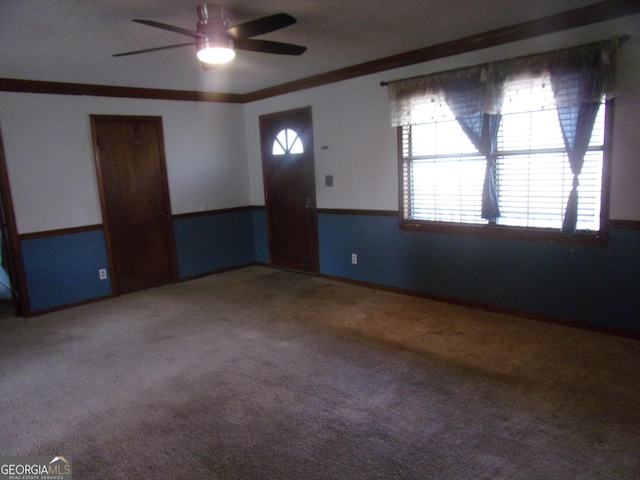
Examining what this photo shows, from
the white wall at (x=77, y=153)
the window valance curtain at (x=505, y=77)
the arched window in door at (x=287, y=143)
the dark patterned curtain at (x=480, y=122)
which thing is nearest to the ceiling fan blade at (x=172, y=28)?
the window valance curtain at (x=505, y=77)

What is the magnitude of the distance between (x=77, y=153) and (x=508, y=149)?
427 centimetres

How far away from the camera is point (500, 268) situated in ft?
12.6

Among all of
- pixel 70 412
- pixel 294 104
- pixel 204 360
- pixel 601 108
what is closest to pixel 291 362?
pixel 204 360

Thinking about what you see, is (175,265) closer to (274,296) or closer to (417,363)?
(274,296)

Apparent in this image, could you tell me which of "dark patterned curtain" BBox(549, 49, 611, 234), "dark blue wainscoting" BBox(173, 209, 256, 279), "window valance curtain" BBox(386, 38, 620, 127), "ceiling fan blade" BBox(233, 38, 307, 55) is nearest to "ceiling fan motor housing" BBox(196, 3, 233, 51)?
"ceiling fan blade" BBox(233, 38, 307, 55)

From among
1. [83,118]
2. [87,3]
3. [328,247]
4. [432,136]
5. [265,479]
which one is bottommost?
[265,479]

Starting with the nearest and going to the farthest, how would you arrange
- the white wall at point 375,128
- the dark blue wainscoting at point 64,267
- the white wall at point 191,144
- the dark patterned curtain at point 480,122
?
the white wall at point 375,128 < the dark patterned curtain at point 480,122 < the white wall at point 191,144 < the dark blue wainscoting at point 64,267

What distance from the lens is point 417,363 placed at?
10.0 ft

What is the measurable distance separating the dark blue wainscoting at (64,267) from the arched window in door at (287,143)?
2331 mm

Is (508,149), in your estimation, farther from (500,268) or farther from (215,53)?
(215,53)

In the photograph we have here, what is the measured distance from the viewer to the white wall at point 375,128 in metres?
3.06

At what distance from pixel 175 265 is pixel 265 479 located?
395 centimetres

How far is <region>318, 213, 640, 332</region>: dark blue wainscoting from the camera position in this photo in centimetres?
325

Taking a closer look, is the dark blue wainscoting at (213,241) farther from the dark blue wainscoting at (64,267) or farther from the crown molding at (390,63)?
the crown molding at (390,63)
